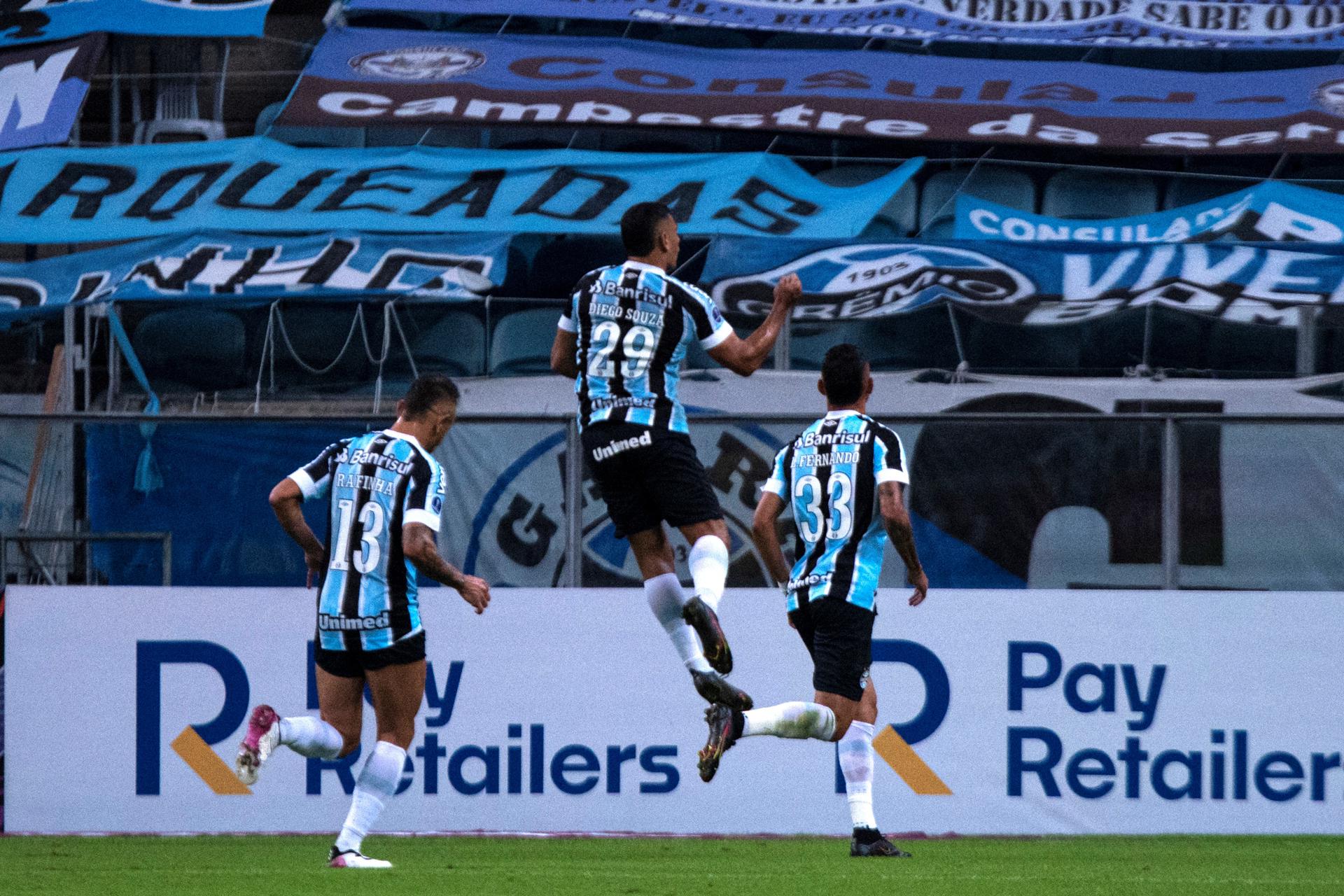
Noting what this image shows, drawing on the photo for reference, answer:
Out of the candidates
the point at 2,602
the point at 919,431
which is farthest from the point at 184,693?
the point at 919,431

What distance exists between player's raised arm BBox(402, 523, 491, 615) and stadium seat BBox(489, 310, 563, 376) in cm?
735

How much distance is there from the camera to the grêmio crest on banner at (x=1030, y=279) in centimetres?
1219

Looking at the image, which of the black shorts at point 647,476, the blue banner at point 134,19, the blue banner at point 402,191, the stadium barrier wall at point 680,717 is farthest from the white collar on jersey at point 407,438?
the blue banner at point 134,19

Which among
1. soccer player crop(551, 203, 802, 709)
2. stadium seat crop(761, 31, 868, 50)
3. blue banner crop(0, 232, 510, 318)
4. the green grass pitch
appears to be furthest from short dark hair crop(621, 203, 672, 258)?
stadium seat crop(761, 31, 868, 50)

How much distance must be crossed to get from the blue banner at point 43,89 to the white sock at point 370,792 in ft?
28.5

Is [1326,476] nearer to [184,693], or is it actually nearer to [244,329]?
[184,693]

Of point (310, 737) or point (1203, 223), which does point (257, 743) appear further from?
point (1203, 223)

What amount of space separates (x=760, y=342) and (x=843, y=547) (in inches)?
49.1

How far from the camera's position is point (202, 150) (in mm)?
14234

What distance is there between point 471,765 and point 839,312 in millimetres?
4375

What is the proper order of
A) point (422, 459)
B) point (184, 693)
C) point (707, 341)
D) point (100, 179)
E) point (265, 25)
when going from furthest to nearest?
point (265, 25) < point (100, 179) < point (184, 693) < point (422, 459) < point (707, 341)

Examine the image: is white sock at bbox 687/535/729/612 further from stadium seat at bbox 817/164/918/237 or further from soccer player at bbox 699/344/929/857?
stadium seat at bbox 817/164/918/237

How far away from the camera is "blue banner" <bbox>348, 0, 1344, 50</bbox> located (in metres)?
16.0

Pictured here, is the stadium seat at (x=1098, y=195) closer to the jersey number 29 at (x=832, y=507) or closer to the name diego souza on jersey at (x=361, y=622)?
the jersey number 29 at (x=832, y=507)
